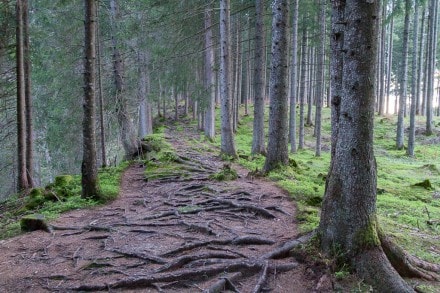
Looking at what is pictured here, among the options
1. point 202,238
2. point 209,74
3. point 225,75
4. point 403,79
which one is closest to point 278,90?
point 225,75

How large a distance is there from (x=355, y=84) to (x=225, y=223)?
3441 mm

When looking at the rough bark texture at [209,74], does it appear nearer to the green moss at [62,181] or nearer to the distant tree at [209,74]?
the distant tree at [209,74]

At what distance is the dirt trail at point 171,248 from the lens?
178 inches

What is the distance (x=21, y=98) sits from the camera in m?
11.3

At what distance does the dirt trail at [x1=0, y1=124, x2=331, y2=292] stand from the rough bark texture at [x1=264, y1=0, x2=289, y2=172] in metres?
1.62

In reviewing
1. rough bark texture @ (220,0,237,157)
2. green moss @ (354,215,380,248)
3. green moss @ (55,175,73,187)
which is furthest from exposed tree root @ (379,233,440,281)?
rough bark texture @ (220,0,237,157)

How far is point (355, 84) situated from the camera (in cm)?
430

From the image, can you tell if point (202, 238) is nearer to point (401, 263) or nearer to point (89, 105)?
point (401, 263)

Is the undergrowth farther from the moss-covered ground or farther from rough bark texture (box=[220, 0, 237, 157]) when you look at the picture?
rough bark texture (box=[220, 0, 237, 157])

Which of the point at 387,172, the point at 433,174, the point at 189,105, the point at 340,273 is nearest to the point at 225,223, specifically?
the point at 340,273

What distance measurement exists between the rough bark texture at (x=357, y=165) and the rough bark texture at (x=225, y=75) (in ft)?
30.2

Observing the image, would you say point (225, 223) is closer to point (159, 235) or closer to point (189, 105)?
point (159, 235)

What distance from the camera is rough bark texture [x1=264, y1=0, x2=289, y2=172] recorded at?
996 cm

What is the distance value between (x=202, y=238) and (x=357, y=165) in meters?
2.68
